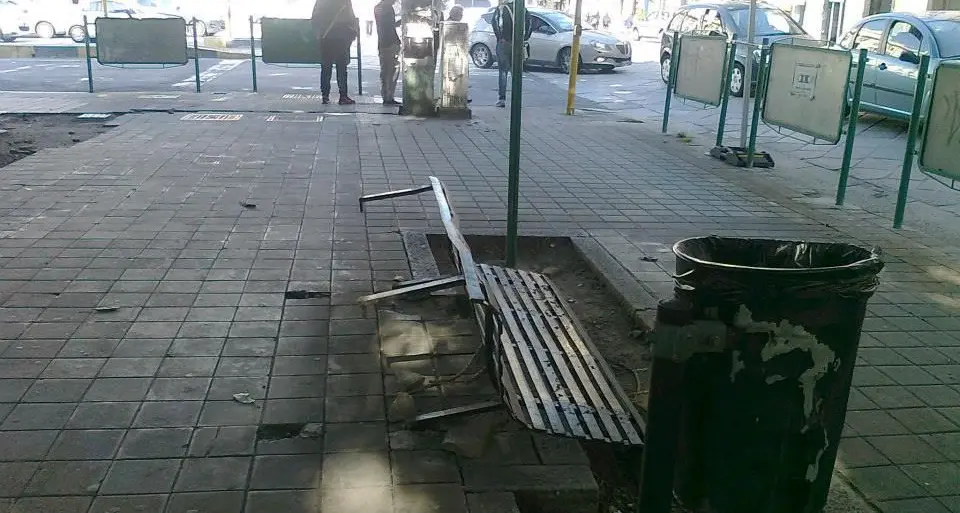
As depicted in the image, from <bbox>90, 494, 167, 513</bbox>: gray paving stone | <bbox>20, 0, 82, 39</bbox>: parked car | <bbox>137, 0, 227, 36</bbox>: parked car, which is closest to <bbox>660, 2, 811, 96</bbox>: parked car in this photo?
<bbox>90, 494, 167, 513</bbox>: gray paving stone

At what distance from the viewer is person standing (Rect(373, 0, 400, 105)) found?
13719 millimetres

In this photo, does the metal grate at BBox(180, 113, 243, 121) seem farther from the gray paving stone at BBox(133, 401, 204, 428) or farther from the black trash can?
the black trash can

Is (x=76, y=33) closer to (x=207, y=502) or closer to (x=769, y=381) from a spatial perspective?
(x=207, y=502)

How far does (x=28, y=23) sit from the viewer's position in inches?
1216

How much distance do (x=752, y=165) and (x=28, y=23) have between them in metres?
29.4

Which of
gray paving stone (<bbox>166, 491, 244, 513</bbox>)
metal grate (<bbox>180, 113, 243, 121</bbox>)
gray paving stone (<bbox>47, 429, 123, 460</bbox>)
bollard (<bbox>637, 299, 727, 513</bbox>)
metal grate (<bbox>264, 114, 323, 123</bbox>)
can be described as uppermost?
bollard (<bbox>637, 299, 727, 513</bbox>)

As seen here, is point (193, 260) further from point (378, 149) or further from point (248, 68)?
point (248, 68)

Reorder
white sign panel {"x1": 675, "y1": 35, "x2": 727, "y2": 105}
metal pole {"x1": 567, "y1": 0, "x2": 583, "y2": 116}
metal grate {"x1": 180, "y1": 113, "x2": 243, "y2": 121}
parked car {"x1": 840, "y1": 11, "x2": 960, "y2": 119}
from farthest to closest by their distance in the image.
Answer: metal pole {"x1": 567, "y1": 0, "x2": 583, "y2": 116}, parked car {"x1": 840, "y1": 11, "x2": 960, "y2": 119}, metal grate {"x1": 180, "y1": 113, "x2": 243, "y2": 121}, white sign panel {"x1": 675, "y1": 35, "x2": 727, "y2": 105}

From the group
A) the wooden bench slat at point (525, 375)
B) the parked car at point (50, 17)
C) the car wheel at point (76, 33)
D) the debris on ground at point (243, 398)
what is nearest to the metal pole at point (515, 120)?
the wooden bench slat at point (525, 375)

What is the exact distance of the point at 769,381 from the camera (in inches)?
99.6

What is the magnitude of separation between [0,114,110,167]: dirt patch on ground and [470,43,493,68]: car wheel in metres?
12.9

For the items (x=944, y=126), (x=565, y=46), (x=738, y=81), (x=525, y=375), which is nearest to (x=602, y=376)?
(x=525, y=375)

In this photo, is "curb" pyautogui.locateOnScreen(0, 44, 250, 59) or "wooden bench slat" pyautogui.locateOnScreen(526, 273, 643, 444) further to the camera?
"curb" pyautogui.locateOnScreen(0, 44, 250, 59)

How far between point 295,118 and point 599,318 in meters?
8.33
